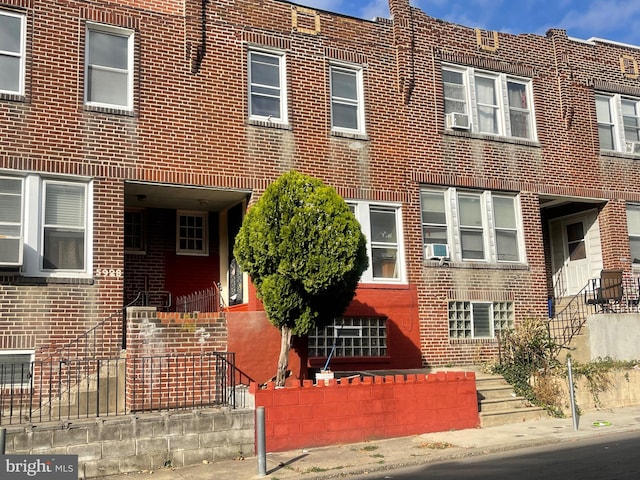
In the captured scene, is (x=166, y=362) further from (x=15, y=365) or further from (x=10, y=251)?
(x=10, y=251)

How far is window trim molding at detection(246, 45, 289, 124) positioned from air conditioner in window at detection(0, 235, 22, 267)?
536 centimetres

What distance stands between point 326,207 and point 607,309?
9490 millimetres

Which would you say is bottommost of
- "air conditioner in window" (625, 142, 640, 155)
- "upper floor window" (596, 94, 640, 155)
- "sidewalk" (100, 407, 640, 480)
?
"sidewalk" (100, 407, 640, 480)

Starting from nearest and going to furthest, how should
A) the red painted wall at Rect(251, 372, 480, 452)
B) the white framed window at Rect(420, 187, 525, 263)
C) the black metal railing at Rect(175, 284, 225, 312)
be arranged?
1. the red painted wall at Rect(251, 372, 480, 452)
2. the black metal railing at Rect(175, 284, 225, 312)
3. the white framed window at Rect(420, 187, 525, 263)

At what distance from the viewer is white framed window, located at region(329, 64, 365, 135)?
1623 centimetres

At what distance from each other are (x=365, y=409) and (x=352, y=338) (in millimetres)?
3387

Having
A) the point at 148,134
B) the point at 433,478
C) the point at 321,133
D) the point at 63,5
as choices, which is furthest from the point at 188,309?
the point at 433,478

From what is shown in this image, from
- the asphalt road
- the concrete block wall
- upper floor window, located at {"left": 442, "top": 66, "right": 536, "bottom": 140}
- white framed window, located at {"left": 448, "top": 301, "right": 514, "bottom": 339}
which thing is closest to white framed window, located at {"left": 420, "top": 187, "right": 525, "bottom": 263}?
white framed window, located at {"left": 448, "top": 301, "right": 514, "bottom": 339}

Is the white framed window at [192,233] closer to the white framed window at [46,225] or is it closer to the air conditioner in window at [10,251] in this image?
the white framed window at [46,225]

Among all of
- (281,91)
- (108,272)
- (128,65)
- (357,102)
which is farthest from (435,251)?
(128,65)

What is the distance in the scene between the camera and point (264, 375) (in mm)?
12984

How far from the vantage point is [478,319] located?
55.2 ft

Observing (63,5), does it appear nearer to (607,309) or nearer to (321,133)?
(321,133)

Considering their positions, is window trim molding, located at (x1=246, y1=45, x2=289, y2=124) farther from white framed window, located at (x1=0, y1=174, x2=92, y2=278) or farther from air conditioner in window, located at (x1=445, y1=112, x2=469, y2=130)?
air conditioner in window, located at (x1=445, y1=112, x2=469, y2=130)
